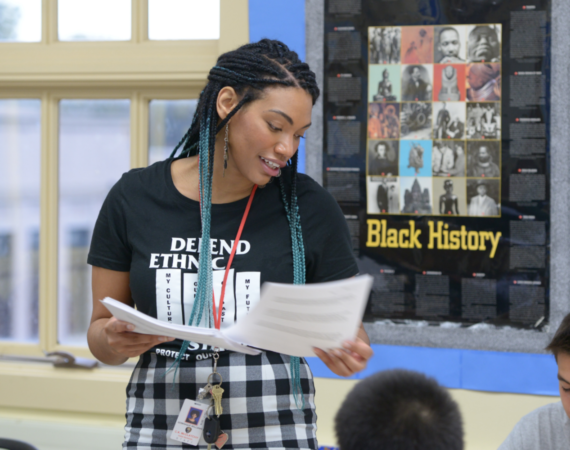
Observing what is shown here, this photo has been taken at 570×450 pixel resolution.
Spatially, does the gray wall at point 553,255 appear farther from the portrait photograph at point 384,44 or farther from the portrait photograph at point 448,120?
the portrait photograph at point 448,120

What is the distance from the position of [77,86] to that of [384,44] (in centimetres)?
115

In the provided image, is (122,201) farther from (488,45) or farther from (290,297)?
(488,45)

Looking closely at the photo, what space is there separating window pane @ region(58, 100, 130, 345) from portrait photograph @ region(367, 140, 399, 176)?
3.15ft

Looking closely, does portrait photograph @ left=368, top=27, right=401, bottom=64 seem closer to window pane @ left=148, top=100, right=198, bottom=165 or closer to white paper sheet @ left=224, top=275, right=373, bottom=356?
window pane @ left=148, top=100, right=198, bottom=165

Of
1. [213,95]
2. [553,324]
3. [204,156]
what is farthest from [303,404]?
[553,324]

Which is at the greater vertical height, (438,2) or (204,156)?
(438,2)

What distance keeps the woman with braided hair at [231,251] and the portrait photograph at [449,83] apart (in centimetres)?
95

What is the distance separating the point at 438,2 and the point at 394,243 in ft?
2.64

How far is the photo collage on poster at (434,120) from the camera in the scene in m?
1.79

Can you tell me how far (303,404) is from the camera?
0.96 m

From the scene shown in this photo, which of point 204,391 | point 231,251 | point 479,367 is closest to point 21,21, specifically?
point 231,251

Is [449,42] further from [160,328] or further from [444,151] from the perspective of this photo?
[160,328]

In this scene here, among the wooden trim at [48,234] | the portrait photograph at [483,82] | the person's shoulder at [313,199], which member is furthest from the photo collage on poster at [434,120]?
the wooden trim at [48,234]

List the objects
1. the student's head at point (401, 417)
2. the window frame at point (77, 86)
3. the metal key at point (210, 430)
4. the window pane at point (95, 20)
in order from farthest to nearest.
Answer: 1. the window pane at point (95, 20)
2. the window frame at point (77, 86)
3. the metal key at point (210, 430)
4. the student's head at point (401, 417)
